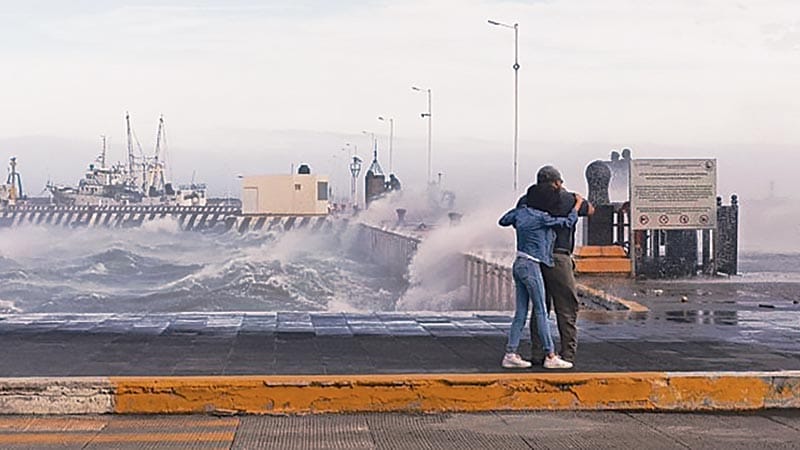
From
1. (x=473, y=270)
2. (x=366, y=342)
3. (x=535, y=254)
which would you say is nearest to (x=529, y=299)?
(x=535, y=254)

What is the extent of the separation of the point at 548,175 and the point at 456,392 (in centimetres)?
212

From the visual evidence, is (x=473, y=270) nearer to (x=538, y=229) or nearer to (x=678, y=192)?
(x=678, y=192)

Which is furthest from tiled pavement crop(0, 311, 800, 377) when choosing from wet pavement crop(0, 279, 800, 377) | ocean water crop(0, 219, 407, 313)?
ocean water crop(0, 219, 407, 313)

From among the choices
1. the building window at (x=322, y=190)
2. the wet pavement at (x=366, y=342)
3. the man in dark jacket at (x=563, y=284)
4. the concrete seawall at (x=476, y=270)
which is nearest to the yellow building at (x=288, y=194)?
the building window at (x=322, y=190)

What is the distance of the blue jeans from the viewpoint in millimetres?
11102

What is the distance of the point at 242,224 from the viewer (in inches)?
5541

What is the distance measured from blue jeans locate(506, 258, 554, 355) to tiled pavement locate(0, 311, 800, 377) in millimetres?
359

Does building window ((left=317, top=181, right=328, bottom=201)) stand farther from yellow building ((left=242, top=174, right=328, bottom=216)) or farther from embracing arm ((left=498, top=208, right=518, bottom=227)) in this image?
embracing arm ((left=498, top=208, right=518, bottom=227))

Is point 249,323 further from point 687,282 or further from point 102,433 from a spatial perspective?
point 687,282

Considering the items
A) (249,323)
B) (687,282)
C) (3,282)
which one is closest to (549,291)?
(249,323)

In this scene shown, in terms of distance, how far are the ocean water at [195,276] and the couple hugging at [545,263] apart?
36.4 metres

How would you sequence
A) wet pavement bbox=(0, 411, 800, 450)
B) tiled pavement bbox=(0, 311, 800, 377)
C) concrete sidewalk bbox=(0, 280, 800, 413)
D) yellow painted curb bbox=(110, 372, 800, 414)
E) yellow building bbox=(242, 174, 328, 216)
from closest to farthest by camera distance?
wet pavement bbox=(0, 411, 800, 450) → yellow painted curb bbox=(110, 372, 800, 414) → concrete sidewalk bbox=(0, 280, 800, 413) → tiled pavement bbox=(0, 311, 800, 377) → yellow building bbox=(242, 174, 328, 216)

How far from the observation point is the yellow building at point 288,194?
136m

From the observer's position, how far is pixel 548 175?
36.5 ft
